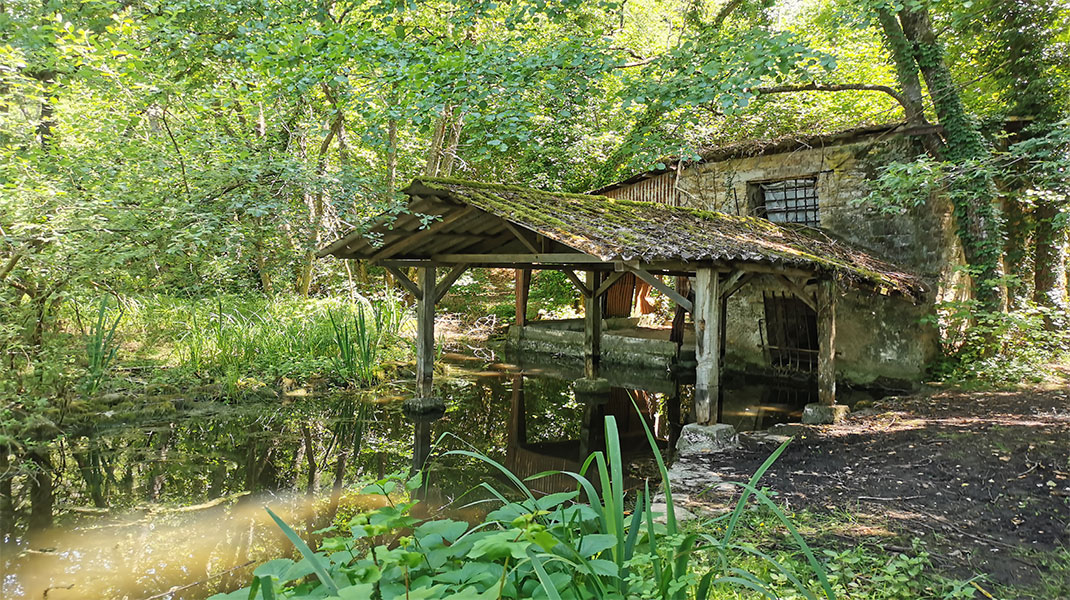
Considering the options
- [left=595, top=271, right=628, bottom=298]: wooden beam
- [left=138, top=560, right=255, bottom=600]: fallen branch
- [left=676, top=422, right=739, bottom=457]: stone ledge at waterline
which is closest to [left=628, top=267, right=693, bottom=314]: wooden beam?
[left=676, top=422, right=739, bottom=457]: stone ledge at waterline

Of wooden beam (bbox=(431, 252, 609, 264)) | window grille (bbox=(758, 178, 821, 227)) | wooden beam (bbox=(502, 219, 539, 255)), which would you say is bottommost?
wooden beam (bbox=(431, 252, 609, 264))

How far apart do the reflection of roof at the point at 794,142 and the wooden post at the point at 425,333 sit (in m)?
4.21

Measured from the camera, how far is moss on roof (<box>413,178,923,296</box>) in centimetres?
561

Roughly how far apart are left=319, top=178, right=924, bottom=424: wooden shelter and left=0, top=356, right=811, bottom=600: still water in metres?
1.21

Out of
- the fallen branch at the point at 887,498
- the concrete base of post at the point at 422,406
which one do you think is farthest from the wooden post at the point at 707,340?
the concrete base of post at the point at 422,406

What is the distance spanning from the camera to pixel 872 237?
9555mm

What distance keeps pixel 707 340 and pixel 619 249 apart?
1397 mm

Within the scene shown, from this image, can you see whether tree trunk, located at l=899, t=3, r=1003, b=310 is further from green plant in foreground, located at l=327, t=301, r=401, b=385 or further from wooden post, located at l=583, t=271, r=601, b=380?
green plant in foreground, located at l=327, t=301, r=401, b=385

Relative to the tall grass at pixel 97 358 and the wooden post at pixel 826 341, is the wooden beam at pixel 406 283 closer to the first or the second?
the tall grass at pixel 97 358

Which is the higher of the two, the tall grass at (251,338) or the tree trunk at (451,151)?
the tree trunk at (451,151)

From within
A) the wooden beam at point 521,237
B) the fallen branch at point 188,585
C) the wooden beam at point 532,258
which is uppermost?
the wooden beam at point 521,237

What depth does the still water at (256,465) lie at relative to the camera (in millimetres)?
3674

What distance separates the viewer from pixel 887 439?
5.55m

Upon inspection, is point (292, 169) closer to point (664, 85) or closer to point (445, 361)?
point (664, 85)
